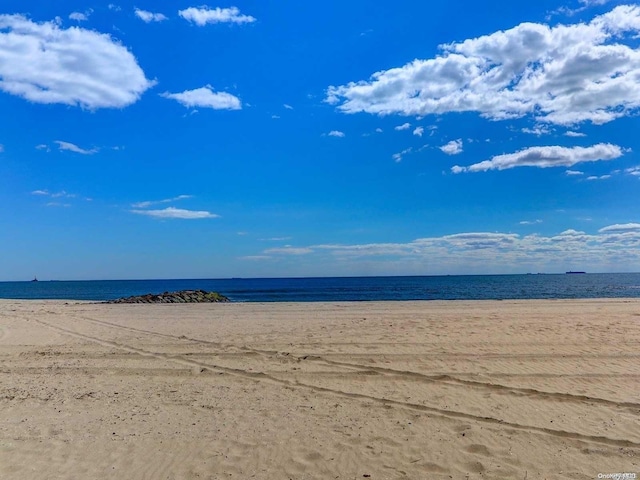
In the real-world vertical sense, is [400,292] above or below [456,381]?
below

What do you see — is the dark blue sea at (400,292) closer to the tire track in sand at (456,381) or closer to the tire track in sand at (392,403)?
the tire track in sand at (456,381)

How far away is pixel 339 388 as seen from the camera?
811 centimetres

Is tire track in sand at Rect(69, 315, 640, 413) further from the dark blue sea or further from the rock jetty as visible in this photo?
the dark blue sea

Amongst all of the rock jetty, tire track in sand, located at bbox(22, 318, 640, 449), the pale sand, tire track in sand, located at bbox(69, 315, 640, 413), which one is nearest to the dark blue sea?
the rock jetty

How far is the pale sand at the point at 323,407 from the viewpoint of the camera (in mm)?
5137

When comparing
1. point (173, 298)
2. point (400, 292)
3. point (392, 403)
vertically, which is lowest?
point (400, 292)

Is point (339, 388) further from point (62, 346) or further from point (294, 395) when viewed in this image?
point (62, 346)

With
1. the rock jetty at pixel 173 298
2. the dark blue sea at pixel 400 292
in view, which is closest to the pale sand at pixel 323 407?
the rock jetty at pixel 173 298

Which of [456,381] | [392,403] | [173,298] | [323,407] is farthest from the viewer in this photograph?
[173,298]

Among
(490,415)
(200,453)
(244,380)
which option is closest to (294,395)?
(244,380)

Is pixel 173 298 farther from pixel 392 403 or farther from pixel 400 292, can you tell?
pixel 392 403

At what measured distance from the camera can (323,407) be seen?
23.2ft

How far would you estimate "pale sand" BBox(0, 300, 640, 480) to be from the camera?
5137 millimetres

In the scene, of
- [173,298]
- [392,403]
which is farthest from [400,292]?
[392,403]
